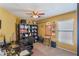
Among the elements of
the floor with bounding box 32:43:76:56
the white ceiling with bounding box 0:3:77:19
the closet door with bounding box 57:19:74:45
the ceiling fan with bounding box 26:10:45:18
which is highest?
the white ceiling with bounding box 0:3:77:19

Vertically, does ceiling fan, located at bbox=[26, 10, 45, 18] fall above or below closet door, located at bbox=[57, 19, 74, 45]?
above

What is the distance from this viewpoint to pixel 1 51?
190 cm

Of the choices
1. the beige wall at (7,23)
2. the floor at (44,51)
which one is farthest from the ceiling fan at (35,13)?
the floor at (44,51)

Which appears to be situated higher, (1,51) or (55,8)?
(55,8)

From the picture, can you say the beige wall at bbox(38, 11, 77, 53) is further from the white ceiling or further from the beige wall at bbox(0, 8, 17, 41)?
the beige wall at bbox(0, 8, 17, 41)

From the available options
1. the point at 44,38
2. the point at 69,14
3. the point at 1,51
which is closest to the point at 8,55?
the point at 1,51

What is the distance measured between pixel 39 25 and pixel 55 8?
39 centimetres

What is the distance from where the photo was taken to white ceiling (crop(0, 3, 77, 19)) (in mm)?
1872

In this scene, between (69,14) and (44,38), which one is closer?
(69,14)

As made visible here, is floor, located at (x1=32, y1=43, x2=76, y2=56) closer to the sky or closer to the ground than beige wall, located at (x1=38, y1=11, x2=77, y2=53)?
closer to the ground

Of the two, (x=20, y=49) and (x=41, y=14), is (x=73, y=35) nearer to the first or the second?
(x=41, y=14)

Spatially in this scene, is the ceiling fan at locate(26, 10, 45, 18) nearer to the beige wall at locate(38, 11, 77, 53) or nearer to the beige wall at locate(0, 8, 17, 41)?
the beige wall at locate(38, 11, 77, 53)

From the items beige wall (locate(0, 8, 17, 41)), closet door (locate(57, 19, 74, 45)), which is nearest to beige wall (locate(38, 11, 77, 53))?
closet door (locate(57, 19, 74, 45))

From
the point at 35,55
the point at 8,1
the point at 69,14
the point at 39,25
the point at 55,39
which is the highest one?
the point at 8,1
